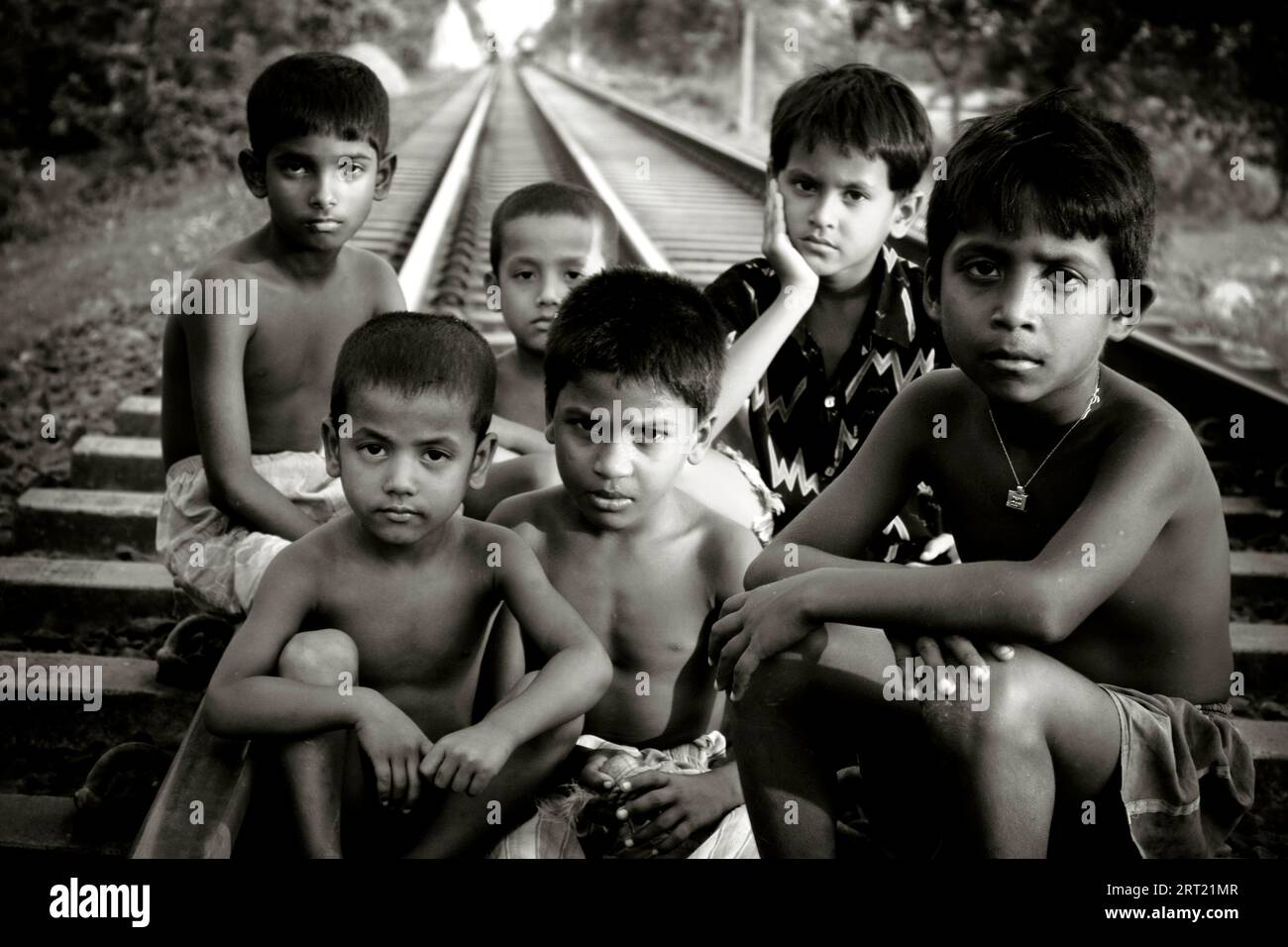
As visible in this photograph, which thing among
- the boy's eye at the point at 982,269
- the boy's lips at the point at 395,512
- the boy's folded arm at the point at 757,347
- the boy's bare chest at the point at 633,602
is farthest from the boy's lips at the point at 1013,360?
the boy's lips at the point at 395,512

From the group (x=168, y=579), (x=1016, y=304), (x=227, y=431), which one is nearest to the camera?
(x=1016, y=304)

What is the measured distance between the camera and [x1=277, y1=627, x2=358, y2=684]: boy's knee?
226 cm

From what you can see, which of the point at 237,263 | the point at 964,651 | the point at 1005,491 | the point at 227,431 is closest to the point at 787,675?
the point at 964,651

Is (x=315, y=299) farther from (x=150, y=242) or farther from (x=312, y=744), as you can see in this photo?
(x=150, y=242)

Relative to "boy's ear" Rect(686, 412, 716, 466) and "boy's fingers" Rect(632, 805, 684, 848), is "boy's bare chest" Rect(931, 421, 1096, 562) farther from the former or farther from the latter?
"boy's fingers" Rect(632, 805, 684, 848)

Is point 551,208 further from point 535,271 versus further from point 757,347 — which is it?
point 757,347

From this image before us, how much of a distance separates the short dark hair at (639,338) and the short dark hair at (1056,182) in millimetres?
557

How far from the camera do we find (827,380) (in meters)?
3.37

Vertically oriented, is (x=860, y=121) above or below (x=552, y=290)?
above

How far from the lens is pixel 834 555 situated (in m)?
2.36

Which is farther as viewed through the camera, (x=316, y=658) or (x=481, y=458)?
(x=481, y=458)

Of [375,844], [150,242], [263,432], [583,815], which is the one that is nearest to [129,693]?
[263,432]

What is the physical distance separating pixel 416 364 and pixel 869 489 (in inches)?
33.1
